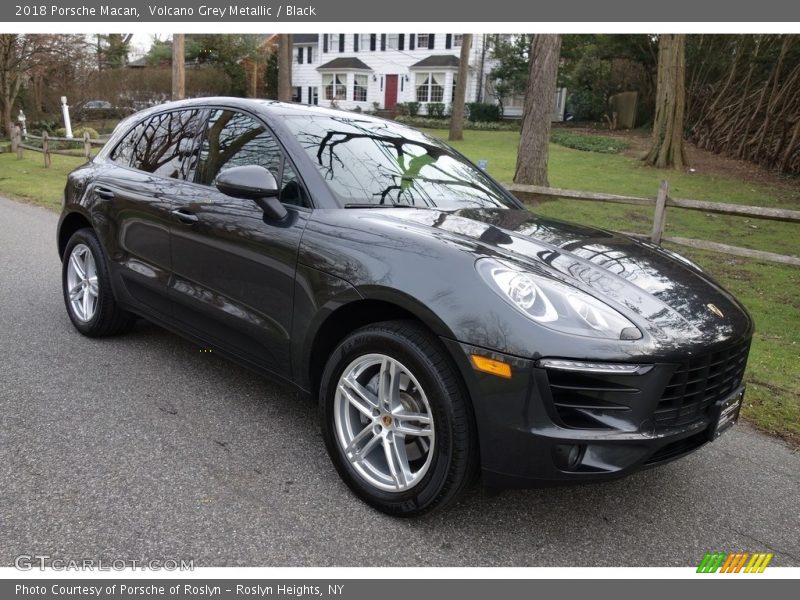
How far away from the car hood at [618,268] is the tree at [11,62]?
32591 millimetres

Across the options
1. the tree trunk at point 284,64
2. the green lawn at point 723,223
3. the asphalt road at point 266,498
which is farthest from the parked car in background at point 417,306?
the tree trunk at point 284,64

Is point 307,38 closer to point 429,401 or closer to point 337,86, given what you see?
point 337,86

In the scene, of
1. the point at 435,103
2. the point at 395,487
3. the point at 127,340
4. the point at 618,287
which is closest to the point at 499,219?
the point at 618,287

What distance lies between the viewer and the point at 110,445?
3275 millimetres

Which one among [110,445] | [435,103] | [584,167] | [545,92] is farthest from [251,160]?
[435,103]

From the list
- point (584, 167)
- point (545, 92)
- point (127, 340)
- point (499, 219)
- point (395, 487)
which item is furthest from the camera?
point (584, 167)

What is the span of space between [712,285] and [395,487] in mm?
1803

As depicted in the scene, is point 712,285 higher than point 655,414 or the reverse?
higher

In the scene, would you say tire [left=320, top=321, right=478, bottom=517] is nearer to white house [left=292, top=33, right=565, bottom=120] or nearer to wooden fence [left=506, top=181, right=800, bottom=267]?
wooden fence [left=506, top=181, right=800, bottom=267]

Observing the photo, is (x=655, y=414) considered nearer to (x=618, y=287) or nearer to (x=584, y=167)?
(x=618, y=287)

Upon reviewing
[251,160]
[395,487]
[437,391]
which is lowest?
[395,487]

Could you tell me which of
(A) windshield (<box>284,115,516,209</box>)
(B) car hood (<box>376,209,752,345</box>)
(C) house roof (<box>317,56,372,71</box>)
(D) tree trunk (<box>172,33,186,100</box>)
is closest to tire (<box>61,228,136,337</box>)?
(A) windshield (<box>284,115,516,209</box>)
